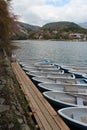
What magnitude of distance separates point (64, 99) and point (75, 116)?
8.80 ft

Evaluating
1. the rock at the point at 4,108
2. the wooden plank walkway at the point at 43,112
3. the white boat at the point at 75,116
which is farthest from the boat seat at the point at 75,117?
the rock at the point at 4,108

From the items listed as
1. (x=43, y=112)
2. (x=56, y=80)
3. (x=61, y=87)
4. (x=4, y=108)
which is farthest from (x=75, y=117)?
(x=56, y=80)

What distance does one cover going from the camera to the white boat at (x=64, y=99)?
11.6m

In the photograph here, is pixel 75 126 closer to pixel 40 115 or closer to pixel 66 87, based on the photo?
pixel 40 115

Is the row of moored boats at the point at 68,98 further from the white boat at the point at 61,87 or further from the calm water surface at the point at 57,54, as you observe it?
the calm water surface at the point at 57,54

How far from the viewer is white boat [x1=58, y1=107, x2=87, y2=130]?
342 inches

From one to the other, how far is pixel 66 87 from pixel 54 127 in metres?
5.60

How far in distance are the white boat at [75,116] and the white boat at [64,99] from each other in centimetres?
163

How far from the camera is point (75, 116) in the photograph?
377 inches

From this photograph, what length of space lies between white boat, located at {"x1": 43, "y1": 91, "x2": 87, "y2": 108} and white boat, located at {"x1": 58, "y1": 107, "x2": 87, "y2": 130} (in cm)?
163

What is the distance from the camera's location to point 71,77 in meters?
18.2

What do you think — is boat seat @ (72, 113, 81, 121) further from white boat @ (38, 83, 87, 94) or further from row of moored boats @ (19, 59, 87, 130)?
white boat @ (38, 83, 87, 94)

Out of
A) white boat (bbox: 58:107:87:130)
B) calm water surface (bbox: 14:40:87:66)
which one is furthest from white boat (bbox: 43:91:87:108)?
calm water surface (bbox: 14:40:87:66)

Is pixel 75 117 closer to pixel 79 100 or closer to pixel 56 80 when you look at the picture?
pixel 79 100
